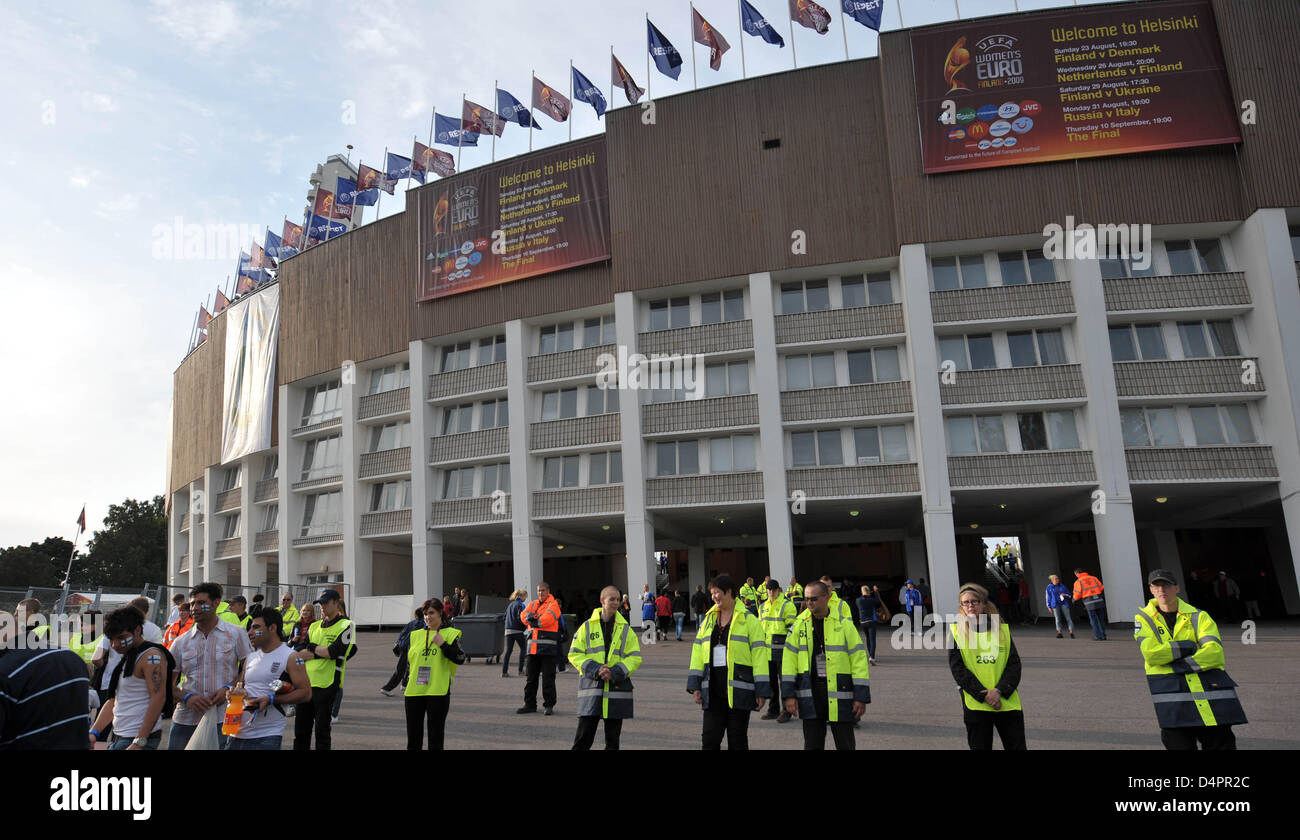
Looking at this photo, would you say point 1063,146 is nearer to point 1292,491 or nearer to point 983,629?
point 1292,491

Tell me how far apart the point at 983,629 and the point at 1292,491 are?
28.7 m

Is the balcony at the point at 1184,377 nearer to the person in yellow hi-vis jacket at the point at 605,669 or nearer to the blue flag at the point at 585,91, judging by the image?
the blue flag at the point at 585,91

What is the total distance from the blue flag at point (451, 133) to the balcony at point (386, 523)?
56.9 ft

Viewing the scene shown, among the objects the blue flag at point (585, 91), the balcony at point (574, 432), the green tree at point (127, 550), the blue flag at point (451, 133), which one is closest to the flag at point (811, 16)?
the blue flag at point (585, 91)

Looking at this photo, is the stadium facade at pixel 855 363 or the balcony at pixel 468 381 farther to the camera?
the balcony at pixel 468 381

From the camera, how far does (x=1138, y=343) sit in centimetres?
3066

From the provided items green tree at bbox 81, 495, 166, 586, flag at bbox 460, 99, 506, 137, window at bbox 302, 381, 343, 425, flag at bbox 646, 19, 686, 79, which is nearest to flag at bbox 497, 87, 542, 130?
flag at bbox 460, 99, 506, 137

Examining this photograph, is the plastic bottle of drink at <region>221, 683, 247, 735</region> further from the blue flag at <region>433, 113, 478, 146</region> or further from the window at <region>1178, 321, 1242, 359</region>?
the blue flag at <region>433, 113, 478, 146</region>

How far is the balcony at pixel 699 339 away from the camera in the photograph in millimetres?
33438

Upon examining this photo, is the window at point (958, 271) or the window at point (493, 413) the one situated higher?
the window at point (958, 271)

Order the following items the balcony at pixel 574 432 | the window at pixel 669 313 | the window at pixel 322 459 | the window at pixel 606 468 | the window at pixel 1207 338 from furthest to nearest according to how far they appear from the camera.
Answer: the window at pixel 322 459
the window at pixel 669 313
the window at pixel 606 468
the balcony at pixel 574 432
the window at pixel 1207 338
